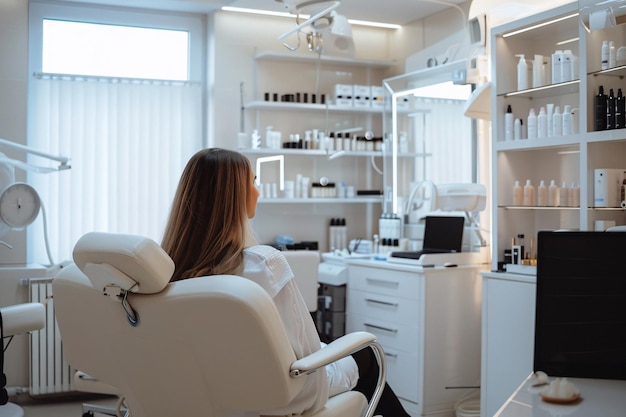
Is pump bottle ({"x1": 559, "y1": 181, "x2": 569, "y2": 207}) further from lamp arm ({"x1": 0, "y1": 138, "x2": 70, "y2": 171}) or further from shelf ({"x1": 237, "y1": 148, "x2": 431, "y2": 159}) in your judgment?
lamp arm ({"x1": 0, "y1": 138, "x2": 70, "y2": 171})

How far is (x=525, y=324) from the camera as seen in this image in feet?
11.0

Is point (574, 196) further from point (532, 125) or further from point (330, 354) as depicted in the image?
point (330, 354)

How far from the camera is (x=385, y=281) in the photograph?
428 centimetres

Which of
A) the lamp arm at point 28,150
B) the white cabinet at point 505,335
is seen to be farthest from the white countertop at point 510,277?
the lamp arm at point 28,150

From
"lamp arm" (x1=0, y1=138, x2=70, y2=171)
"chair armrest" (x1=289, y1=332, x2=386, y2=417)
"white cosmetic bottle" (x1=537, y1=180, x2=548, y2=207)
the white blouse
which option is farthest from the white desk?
"lamp arm" (x1=0, y1=138, x2=70, y2=171)

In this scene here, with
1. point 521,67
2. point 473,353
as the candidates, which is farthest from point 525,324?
point 521,67

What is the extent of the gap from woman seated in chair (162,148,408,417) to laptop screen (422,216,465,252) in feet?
7.19

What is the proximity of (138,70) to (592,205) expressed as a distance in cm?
330

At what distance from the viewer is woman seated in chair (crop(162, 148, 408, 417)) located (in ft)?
6.83

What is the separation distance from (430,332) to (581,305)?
171 cm

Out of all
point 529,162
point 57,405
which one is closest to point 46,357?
point 57,405

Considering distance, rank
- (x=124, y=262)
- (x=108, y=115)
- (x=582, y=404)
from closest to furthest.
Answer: (x=124, y=262) → (x=582, y=404) → (x=108, y=115)

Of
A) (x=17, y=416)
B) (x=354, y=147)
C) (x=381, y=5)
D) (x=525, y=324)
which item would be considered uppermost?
(x=381, y=5)

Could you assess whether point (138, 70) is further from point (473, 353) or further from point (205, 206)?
point (205, 206)
